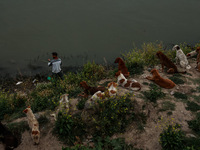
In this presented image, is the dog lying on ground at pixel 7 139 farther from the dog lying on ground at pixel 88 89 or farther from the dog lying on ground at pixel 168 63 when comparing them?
the dog lying on ground at pixel 168 63

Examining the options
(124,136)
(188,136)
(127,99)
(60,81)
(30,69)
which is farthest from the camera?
(30,69)

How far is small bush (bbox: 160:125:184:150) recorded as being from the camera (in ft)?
12.6

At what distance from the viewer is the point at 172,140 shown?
386 cm

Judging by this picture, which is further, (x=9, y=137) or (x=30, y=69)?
(x=30, y=69)

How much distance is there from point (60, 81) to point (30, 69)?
3.42m

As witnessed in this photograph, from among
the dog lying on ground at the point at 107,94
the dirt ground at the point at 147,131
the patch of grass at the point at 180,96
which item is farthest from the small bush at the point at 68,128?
the patch of grass at the point at 180,96

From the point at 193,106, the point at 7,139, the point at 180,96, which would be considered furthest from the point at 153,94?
the point at 7,139

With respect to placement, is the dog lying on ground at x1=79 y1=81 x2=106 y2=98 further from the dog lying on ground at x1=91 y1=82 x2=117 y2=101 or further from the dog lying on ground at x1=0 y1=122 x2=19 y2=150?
the dog lying on ground at x1=0 y1=122 x2=19 y2=150

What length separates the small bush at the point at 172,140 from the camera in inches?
152

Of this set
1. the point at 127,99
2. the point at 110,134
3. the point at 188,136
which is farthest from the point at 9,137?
the point at 188,136

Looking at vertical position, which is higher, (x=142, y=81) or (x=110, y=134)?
(x=142, y=81)

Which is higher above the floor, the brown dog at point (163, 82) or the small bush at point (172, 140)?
the brown dog at point (163, 82)

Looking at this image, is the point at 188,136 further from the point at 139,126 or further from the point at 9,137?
the point at 9,137

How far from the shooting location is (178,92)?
5711mm
